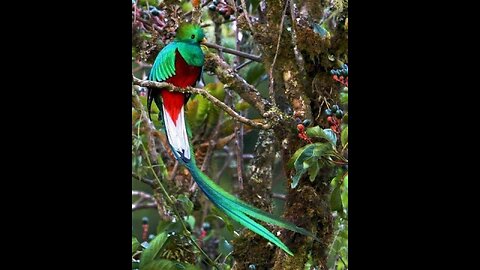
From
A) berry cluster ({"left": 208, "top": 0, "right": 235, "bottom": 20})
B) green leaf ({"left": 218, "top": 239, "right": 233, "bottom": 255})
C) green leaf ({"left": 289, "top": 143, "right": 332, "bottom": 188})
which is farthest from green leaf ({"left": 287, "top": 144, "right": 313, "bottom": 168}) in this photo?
berry cluster ({"left": 208, "top": 0, "right": 235, "bottom": 20})

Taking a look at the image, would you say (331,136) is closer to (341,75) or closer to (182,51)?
(341,75)

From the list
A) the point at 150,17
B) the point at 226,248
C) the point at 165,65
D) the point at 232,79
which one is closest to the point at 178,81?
the point at 165,65

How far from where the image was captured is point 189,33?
6.33ft

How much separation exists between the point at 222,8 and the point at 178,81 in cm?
→ 36

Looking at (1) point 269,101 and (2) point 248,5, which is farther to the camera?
(2) point 248,5

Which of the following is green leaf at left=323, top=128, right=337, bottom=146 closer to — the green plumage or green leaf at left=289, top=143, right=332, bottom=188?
green leaf at left=289, top=143, right=332, bottom=188

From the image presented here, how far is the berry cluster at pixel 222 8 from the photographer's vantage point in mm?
2176

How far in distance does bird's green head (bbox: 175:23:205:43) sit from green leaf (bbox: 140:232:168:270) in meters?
0.56

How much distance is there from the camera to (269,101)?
6.69 ft

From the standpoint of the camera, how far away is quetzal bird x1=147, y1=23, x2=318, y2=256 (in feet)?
6.14
